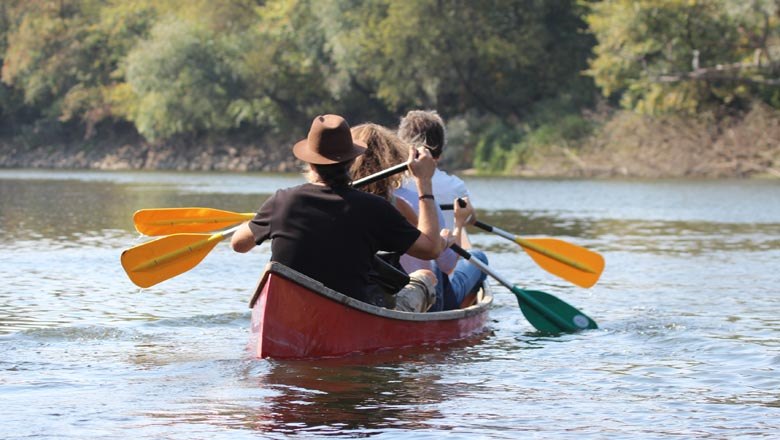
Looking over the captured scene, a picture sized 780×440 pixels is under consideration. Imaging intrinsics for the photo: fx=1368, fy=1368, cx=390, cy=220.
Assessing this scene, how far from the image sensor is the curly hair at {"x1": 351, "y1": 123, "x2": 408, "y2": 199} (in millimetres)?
8680

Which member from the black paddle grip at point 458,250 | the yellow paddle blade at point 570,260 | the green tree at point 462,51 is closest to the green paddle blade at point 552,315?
the yellow paddle blade at point 570,260

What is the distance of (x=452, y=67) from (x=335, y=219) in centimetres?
4258

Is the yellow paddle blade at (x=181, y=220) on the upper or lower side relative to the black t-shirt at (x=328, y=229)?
lower

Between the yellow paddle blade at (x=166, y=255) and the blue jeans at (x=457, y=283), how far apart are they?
1619mm

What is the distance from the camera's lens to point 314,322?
8.20 metres

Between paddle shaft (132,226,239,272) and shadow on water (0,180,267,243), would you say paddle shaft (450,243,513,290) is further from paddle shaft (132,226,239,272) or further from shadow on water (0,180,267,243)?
shadow on water (0,180,267,243)

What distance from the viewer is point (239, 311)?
11266mm

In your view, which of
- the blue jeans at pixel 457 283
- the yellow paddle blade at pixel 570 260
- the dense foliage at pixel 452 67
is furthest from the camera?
the dense foliage at pixel 452 67

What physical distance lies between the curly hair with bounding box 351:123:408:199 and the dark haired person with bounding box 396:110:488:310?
1.00 ft

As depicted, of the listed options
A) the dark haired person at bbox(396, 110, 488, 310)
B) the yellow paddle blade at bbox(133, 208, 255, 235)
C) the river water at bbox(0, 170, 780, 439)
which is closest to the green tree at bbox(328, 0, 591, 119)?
the river water at bbox(0, 170, 780, 439)

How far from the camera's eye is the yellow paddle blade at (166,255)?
31.8ft

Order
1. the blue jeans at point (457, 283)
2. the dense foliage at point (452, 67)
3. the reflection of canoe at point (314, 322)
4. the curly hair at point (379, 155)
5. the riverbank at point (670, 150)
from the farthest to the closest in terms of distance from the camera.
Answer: the dense foliage at point (452, 67)
the riverbank at point (670, 150)
the blue jeans at point (457, 283)
the curly hair at point (379, 155)
the reflection of canoe at point (314, 322)

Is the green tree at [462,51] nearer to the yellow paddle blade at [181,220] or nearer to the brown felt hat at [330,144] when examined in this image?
the yellow paddle blade at [181,220]

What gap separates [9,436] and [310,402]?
5.40 feet
